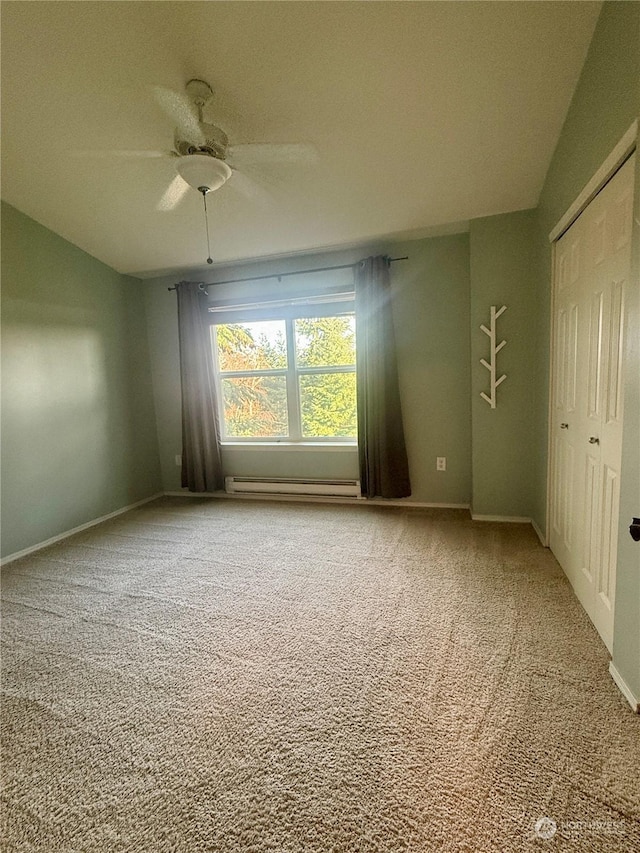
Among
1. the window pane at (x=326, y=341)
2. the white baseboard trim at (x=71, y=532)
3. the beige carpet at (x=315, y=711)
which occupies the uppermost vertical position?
the window pane at (x=326, y=341)

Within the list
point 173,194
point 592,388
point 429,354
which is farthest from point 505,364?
point 173,194

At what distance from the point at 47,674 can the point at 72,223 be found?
10.1 feet

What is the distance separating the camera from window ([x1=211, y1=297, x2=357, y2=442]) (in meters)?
3.49

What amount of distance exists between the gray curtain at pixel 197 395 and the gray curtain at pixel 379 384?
153 centimetres

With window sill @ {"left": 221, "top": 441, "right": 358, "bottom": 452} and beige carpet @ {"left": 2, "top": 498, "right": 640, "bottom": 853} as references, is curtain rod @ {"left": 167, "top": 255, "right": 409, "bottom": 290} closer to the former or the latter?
window sill @ {"left": 221, "top": 441, "right": 358, "bottom": 452}

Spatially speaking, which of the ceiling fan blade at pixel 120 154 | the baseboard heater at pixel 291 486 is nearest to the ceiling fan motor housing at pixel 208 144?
the ceiling fan blade at pixel 120 154

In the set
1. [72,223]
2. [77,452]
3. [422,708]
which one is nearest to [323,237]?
[72,223]

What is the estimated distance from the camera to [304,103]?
188 cm

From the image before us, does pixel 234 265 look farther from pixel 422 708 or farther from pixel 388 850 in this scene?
pixel 388 850

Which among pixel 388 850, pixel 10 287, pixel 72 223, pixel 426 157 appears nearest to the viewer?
pixel 388 850

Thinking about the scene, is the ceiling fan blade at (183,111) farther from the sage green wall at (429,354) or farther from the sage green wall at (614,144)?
the sage green wall at (614,144)

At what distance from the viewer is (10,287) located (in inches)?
105

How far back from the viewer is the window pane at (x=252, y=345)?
364 centimetres

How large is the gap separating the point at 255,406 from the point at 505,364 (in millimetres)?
2348
